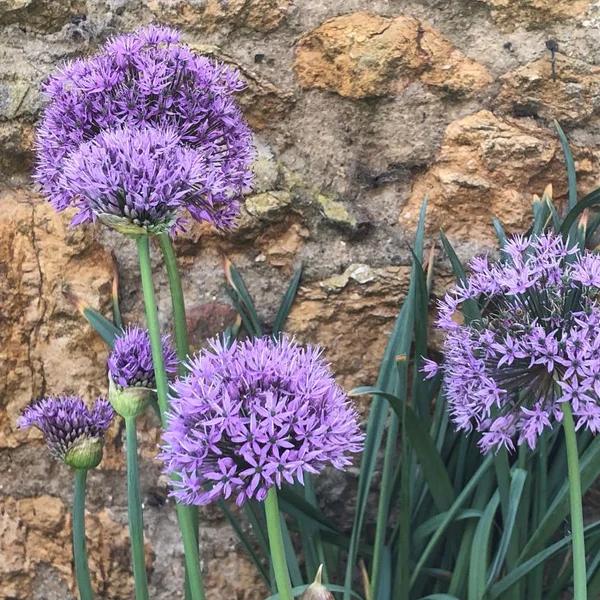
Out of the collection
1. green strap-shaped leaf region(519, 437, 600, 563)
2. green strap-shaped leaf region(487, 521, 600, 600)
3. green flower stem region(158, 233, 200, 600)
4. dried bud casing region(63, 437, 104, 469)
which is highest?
green flower stem region(158, 233, 200, 600)

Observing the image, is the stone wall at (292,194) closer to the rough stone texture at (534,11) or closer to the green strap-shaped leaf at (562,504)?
the rough stone texture at (534,11)

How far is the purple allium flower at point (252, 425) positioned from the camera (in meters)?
0.65

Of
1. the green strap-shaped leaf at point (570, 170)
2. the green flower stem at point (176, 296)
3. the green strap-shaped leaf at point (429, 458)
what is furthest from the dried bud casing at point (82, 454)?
the green strap-shaped leaf at point (570, 170)

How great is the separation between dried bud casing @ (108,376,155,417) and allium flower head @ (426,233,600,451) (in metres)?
0.33

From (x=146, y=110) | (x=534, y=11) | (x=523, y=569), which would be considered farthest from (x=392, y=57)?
(x=523, y=569)

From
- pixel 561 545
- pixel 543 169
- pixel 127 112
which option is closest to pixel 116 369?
pixel 127 112

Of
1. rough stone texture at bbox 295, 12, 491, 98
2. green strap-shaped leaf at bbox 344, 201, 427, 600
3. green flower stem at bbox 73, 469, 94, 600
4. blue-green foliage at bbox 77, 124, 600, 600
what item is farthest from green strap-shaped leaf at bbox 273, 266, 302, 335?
green flower stem at bbox 73, 469, 94, 600

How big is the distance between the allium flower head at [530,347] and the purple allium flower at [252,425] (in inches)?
8.1

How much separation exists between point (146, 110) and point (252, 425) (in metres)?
0.37

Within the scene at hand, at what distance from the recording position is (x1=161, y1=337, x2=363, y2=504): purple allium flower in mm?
645

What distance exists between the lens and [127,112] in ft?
2.75

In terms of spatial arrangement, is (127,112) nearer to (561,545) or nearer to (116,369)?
(116,369)

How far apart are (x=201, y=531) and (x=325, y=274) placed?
0.43 m

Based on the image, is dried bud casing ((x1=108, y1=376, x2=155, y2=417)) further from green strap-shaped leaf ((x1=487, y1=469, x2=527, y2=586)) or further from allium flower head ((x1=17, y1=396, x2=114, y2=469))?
green strap-shaped leaf ((x1=487, y1=469, x2=527, y2=586))
